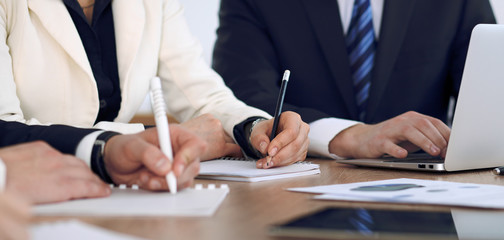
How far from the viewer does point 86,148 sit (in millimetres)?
1004

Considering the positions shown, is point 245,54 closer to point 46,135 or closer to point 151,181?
point 46,135

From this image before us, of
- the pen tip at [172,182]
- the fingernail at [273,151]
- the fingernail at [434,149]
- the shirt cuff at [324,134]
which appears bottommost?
the shirt cuff at [324,134]

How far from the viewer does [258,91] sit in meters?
2.19

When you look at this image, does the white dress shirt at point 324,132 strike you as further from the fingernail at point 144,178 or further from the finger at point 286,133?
the fingernail at point 144,178

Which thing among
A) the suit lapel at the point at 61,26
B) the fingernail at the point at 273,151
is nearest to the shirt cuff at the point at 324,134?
the fingernail at the point at 273,151

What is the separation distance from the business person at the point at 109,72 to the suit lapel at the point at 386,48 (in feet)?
2.06

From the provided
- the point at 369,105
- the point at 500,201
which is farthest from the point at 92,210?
the point at 369,105

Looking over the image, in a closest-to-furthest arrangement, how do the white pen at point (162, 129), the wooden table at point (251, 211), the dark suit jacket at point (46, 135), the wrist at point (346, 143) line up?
1. the wooden table at point (251, 211)
2. the white pen at point (162, 129)
3. the dark suit jacket at point (46, 135)
4. the wrist at point (346, 143)

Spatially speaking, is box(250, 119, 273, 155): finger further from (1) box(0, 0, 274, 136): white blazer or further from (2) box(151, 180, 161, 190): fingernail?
(2) box(151, 180, 161, 190): fingernail

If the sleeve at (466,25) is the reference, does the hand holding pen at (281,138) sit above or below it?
below

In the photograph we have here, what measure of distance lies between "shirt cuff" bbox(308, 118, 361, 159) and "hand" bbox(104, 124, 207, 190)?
852mm

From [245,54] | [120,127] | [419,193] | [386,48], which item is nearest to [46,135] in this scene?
[120,127]

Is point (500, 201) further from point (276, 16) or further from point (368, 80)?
point (276, 16)

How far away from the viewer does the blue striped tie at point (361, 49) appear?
2.26 meters
